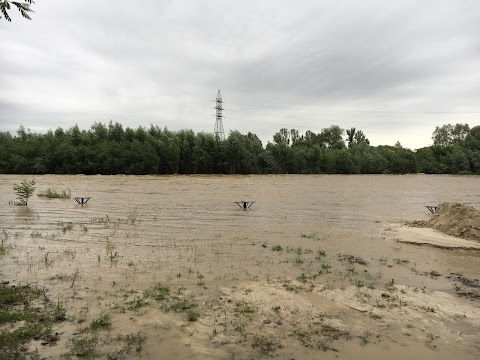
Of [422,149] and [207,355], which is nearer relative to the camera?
[207,355]

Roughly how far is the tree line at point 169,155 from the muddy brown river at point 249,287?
4295cm

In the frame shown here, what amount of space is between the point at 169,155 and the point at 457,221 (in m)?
48.4

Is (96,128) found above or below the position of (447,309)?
above

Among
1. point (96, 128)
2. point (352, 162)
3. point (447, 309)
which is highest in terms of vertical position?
point (96, 128)

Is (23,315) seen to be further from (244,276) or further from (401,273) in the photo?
(401,273)

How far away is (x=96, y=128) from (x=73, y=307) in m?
60.7

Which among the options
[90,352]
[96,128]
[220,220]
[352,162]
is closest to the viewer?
[90,352]

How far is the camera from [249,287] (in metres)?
7.08

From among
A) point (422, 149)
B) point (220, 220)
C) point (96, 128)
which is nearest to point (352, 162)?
point (422, 149)

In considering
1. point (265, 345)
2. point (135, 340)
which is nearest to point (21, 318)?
point (135, 340)

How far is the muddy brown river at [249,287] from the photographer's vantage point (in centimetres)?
490

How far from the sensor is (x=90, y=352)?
4461mm

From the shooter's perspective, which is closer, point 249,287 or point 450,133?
point 249,287

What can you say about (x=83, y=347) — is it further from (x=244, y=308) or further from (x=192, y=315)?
(x=244, y=308)
